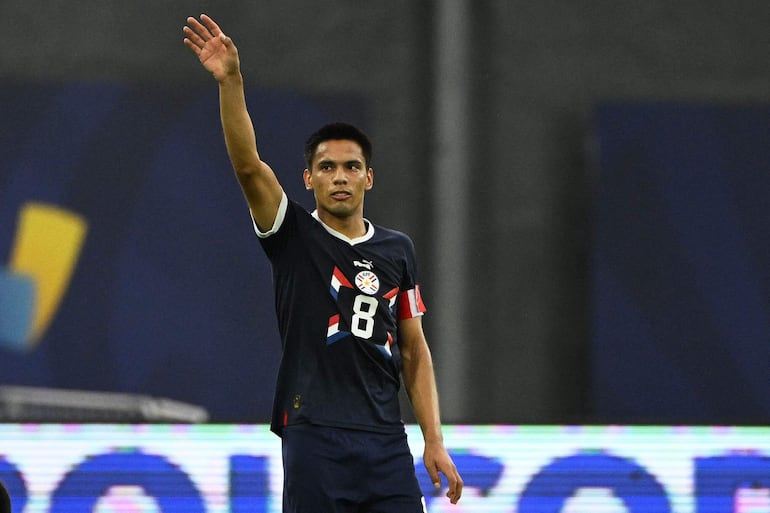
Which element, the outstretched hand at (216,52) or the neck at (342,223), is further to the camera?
the neck at (342,223)

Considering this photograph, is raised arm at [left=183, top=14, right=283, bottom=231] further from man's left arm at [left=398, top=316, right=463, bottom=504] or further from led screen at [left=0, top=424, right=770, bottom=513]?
led screen at [left=0, top=424, right=770, bottom=513]

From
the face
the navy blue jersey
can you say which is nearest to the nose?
the face

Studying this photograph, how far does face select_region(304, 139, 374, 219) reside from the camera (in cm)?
321

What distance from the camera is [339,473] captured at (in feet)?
10.1

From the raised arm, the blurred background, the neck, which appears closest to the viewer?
the raised arm

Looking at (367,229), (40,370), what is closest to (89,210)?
(40,370)

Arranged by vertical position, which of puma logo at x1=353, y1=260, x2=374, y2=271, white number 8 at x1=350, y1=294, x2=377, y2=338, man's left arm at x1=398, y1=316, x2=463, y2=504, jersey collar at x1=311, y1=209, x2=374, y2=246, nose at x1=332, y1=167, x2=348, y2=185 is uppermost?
nose at x1=332, y1=167, x2=348, y2=185

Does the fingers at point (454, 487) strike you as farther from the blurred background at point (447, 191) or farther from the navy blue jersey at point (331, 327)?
the blurred background at point (447, 191)

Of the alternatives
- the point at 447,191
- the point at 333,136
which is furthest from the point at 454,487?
the point at 447,191

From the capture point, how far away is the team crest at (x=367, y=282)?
317cm

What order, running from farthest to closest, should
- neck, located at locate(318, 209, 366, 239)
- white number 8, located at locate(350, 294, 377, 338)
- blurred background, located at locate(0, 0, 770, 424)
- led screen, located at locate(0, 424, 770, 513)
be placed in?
blurred background, located at locate(0, 0, 770, 424) → led screen, located at locate(0, 424, 770, 513) → neck, located at locate(318, 209, 366, 239) → white number 8, located at locate(350, 294, 377, 338)

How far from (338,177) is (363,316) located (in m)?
0.35

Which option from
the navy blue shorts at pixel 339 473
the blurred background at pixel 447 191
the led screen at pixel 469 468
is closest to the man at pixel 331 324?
the navy blue shorts at pixel 339 473

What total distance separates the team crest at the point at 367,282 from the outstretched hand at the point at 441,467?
430 millimetres
